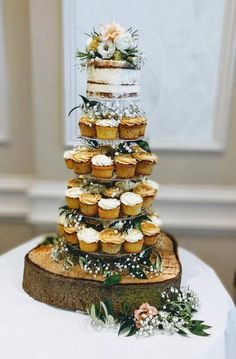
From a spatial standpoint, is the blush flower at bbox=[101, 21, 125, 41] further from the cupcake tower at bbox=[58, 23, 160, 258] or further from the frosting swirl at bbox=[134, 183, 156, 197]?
the frosting swirl at bbox=[134, 183, 156, 197]

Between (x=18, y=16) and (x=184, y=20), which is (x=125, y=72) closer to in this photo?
(x=184, y=20)

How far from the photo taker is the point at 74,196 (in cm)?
85

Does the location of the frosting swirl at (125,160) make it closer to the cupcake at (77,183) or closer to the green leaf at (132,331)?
the cupcake at (77,183)

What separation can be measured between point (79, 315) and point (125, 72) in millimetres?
524

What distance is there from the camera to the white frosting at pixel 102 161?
0.80 meters

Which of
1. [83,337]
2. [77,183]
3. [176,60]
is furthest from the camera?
[176,60]

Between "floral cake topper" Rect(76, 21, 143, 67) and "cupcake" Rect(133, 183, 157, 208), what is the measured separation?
0.26 m

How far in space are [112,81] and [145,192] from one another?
25 centimetres

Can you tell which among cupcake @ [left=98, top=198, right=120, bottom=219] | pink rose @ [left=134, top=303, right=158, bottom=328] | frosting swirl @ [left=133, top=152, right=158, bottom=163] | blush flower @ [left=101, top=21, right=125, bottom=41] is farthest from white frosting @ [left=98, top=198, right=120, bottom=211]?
blush flower @ [left=101, top=21, right=125, bottom=41]

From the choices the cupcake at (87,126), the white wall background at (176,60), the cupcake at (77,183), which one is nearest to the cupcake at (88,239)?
the cupcake at (77,183)

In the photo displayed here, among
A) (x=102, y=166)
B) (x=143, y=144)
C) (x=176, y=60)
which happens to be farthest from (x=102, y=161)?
(x=176, y=60)

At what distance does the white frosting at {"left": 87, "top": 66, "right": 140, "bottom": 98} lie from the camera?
2.59ft

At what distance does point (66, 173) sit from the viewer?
1274mm

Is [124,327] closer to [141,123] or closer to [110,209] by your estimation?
[110,209]
